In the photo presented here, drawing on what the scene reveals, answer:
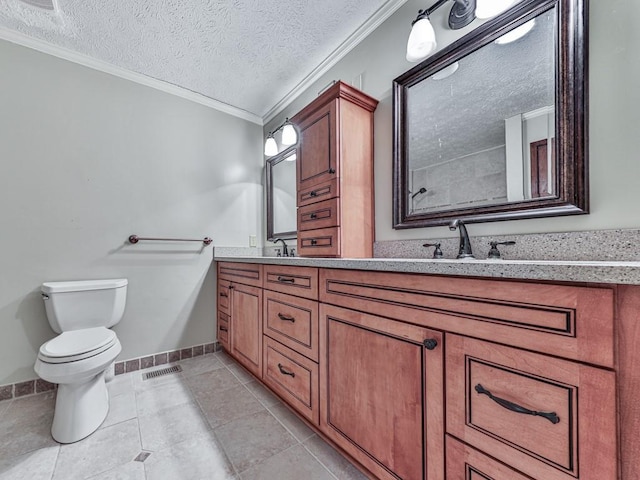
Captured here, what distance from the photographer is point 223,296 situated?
90.0 inches

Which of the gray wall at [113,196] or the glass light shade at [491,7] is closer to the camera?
the glass light shade at [491,7]

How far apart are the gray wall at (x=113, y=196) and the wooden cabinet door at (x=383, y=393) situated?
5.33 feet

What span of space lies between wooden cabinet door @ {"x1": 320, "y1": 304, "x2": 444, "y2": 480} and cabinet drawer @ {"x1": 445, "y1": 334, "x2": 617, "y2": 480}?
0.07 meters

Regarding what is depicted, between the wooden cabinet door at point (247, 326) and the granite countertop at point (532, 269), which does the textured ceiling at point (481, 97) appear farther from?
the wooden cabinet door at point (247, 326)

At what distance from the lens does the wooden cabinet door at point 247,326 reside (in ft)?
5.64

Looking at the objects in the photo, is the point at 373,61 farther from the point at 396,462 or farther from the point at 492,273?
the point at 396,462

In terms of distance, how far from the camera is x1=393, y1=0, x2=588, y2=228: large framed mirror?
962mm

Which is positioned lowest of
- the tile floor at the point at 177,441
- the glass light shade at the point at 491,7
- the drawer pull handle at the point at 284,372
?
the tile floor at the point at 177,441

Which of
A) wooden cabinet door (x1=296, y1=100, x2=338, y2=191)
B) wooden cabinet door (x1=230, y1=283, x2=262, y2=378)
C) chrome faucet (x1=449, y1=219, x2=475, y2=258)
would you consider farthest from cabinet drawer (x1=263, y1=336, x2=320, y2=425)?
wooden cabinet door (x1=296, y1=100, x2=338, y2=191)

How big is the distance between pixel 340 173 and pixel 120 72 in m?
1.95

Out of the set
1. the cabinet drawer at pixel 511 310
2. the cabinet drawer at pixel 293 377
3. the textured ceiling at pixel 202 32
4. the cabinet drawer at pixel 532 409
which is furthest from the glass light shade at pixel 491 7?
the cabinet drawer at pixel 293 377

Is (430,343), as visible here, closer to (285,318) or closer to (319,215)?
(285,318)

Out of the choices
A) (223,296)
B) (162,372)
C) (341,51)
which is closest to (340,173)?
(341,51)

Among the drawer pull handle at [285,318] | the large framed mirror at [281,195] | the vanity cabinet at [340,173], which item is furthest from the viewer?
the large framed mirror at [281,195]
